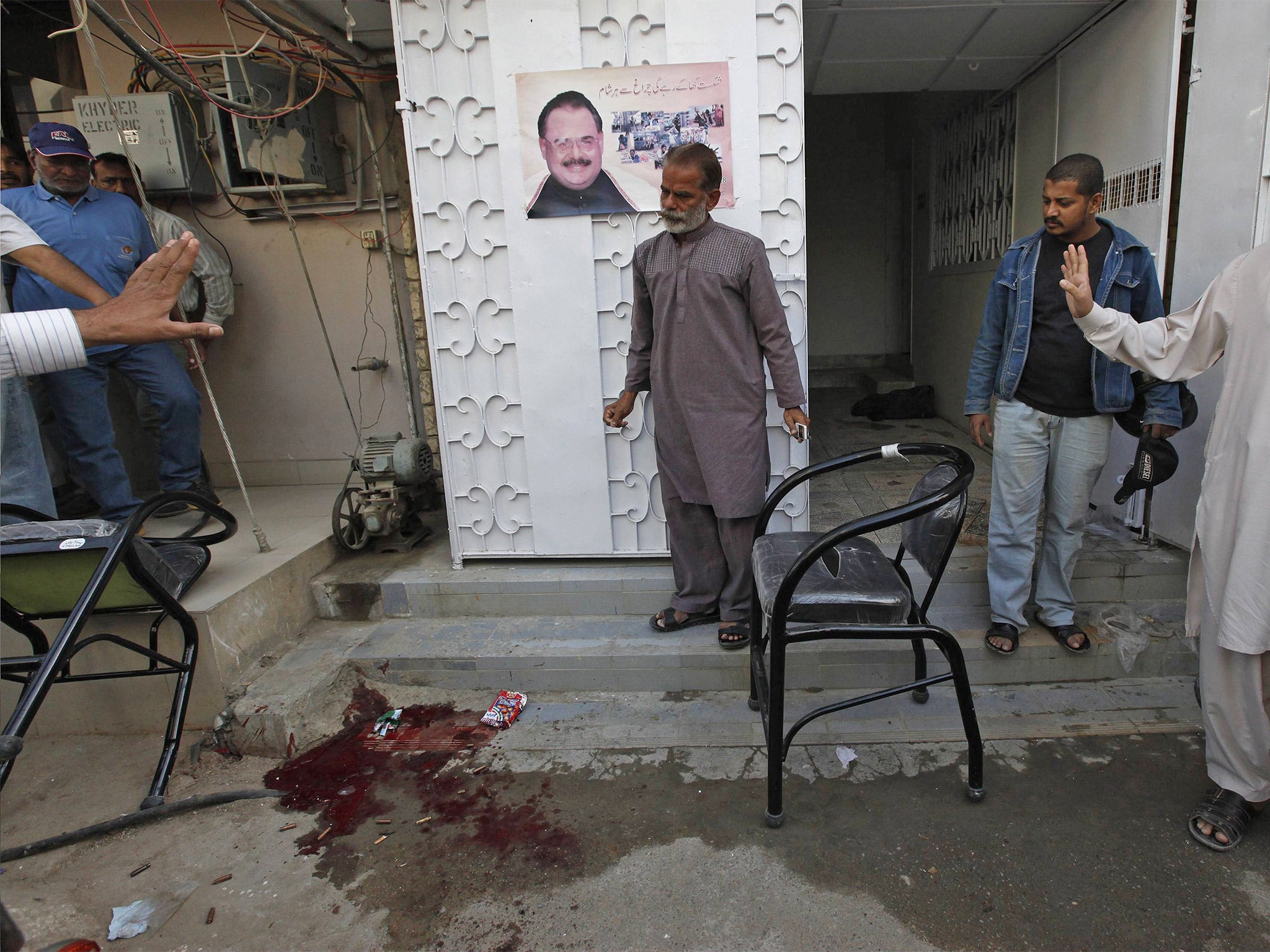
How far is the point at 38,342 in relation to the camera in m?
1.68

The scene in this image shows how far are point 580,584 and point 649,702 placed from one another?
2.22 ft

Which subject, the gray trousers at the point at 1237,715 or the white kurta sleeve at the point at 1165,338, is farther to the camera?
the white kurta sleeve at the point at 1165,338

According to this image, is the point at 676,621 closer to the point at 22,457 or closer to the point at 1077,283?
the point at 1077,283

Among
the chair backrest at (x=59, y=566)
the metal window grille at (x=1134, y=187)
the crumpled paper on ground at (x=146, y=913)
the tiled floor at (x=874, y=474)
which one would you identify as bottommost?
the crumpled paper on ground at (x=146, y=913)

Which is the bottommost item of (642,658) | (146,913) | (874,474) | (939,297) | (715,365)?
(146,913)

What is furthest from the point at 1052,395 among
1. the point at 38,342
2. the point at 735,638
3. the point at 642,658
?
the point at 38,342

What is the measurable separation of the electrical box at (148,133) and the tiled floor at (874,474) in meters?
4.20

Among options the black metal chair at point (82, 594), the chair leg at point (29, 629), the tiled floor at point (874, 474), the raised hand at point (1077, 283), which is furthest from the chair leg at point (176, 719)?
the raised hand at point (1077, 283)

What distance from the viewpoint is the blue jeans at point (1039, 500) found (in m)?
2.80

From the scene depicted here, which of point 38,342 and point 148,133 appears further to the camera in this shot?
point 148,133

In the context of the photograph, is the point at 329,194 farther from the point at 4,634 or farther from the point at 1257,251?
the point at 1257,251

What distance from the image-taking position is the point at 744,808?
8.14 feet

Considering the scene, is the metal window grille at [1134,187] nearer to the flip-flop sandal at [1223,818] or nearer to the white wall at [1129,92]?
the white wall at [1129,92]

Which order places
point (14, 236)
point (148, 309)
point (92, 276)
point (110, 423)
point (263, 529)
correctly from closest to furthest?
point (148, 309) < point (14, 236) < point (92, 276) < point (110, 423) < point (263, 529)
